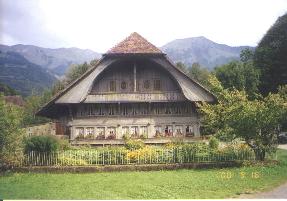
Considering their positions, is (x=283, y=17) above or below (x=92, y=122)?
above

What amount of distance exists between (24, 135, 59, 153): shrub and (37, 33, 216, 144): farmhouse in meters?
7.90

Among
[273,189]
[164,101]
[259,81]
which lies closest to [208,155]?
[273,189]

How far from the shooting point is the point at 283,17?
120ft

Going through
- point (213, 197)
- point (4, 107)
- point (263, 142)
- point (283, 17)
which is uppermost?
point (283, 17)

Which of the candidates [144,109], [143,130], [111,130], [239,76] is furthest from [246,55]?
[111,130]

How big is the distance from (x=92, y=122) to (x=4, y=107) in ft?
33.8

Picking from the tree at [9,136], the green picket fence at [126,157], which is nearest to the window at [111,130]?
the green picket fence at [126,157]

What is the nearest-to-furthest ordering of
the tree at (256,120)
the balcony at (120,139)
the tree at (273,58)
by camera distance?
the tree at (256,120) < the balcony at (120,139) < the tree at (273,58)

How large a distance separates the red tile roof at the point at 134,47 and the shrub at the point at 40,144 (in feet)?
27.6

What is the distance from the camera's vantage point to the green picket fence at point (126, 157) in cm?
1905

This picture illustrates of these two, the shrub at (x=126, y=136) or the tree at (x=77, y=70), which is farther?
the tree at (x=77, y=70)

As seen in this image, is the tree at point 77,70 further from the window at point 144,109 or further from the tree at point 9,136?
the tree at point 9,136

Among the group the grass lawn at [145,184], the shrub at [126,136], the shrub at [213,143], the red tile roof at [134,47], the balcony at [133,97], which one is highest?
the red tile roof at [134,47]

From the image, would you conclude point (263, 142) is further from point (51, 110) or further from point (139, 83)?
point (51, 110)
